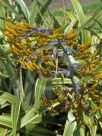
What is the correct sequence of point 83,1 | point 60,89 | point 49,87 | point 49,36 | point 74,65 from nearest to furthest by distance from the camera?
point 49,36
point 74,65
point 60,89
point 49,87
point 83,1

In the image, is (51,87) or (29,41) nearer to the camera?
(29,41)

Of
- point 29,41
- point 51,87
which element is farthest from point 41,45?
point 51,87

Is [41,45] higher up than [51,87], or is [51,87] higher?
[41,45]

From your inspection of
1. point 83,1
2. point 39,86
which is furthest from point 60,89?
point 83,1

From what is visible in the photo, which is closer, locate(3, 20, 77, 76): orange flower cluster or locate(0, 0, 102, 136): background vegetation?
locate(3, 20, 77, 76): orange flower cluster

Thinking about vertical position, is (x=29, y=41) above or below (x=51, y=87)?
above

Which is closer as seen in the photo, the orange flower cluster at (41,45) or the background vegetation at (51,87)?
the orange flower cluster at (41,45)

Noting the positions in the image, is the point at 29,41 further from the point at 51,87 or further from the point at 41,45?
the point at 51,87

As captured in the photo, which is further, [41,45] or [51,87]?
[51,87]

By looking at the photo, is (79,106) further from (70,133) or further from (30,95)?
(30,95)

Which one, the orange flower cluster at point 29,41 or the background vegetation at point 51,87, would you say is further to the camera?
the background vegetation at point 51,87

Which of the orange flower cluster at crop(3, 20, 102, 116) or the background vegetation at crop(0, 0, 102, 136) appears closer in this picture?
the orange flower cluster at crop(3, 20, 102, 116)
